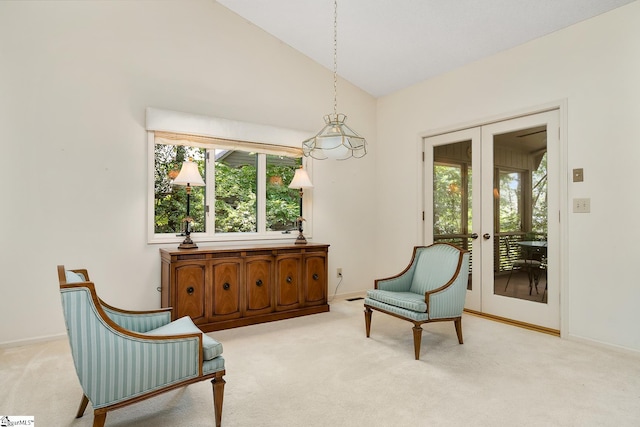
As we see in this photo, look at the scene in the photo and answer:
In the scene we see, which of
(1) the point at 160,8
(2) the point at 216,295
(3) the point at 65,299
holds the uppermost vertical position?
(1) the point at 160,8

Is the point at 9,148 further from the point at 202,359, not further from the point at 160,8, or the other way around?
the point at 202,359

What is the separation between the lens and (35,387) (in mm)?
2293

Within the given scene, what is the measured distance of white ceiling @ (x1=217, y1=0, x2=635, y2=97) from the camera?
318cm

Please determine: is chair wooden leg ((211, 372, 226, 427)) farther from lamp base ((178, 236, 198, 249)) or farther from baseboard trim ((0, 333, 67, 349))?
baseboard trim ((0, 333, 67, 349))

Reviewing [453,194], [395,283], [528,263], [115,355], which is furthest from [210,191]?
[528,263]

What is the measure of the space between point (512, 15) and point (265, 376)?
379cm

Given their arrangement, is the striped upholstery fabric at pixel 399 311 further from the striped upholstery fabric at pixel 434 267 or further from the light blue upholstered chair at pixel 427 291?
the striped upholstery fabric at pixel 434 267

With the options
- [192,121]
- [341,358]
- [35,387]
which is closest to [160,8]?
[192,121]

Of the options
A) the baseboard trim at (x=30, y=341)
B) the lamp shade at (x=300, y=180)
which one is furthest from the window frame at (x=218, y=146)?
the baseboard trim at (x=30, y=341)

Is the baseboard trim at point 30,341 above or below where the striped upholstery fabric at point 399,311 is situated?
below

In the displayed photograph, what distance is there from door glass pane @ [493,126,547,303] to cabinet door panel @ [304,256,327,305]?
197 cm

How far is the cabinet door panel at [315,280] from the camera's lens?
13.4 ft

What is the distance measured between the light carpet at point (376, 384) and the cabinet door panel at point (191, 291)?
0.35 metres

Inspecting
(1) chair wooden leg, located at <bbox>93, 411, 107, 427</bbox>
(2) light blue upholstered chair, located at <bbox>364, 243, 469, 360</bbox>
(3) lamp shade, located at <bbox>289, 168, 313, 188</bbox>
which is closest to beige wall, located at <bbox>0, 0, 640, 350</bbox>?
(3) lamp shade, located at <bbox>289, 168, 313, 188</bbox>
